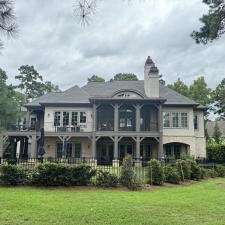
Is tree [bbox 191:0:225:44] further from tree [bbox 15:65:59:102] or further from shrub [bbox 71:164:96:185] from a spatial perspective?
tree [bbox 15:65:59:102]

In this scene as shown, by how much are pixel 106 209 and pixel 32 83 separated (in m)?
59.7

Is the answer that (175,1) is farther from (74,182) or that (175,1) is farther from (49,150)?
Result: (49,150)

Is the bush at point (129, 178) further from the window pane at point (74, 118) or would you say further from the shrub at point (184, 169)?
the window pane at point (74, 118)

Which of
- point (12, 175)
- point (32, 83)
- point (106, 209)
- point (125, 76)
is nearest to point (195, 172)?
point (106, 209)

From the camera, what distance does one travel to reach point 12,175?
11.3 metres

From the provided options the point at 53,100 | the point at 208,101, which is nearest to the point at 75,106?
the point at 53,100

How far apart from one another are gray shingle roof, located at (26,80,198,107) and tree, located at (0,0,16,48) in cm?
1871

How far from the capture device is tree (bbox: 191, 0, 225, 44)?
840 cm

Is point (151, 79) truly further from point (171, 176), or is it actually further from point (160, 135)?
point (171, 176)

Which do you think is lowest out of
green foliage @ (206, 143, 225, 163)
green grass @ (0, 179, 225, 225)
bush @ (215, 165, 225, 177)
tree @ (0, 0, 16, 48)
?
green grass @ (0, 179, 225, 225)

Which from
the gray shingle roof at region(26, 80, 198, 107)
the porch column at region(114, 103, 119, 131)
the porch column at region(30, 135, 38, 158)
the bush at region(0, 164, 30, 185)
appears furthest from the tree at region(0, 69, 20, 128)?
the bush at region(0, 164, 30, 185)

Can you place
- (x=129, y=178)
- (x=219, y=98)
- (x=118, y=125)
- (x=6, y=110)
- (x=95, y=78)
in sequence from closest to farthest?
(x=129, y=178) → (x=118, y=125) → (x=6, y=110) → (x=219, y=98) → (x=95, y=78)

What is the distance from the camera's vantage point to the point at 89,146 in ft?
85.7

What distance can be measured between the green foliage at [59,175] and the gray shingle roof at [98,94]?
12860mm
